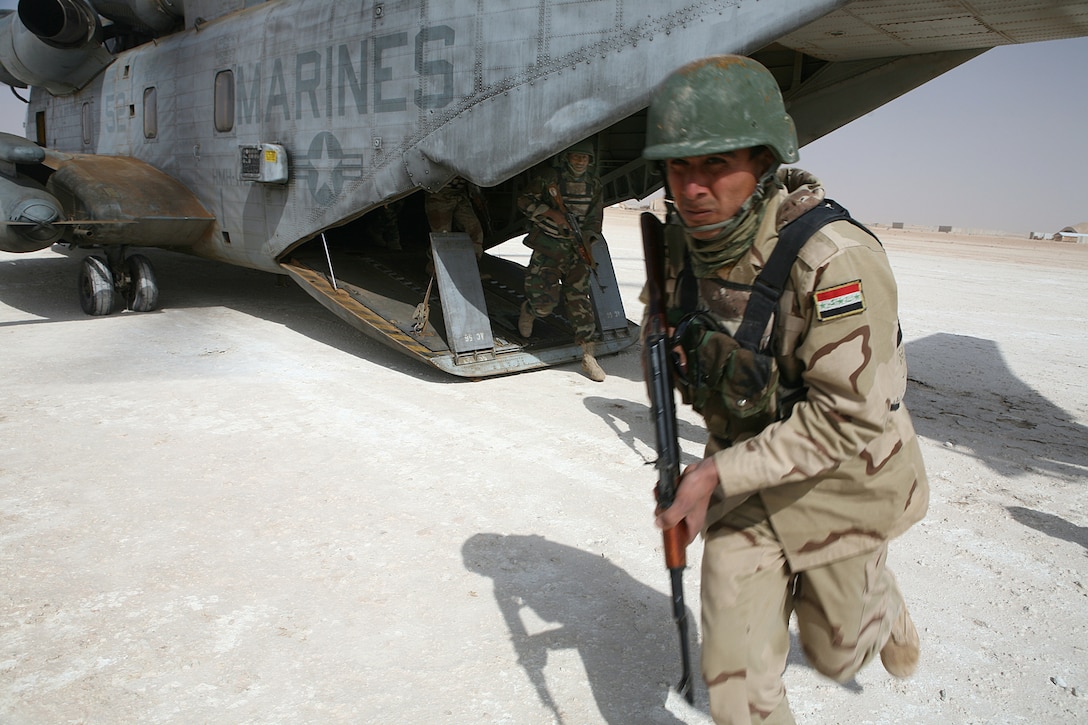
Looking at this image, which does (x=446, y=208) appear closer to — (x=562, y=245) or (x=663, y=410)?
(x=562, y=245)

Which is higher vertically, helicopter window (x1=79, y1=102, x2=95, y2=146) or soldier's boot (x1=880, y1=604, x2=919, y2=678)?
helicopter window (x1=79, y1=102, x2=95, y2=146)

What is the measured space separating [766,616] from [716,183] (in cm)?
104

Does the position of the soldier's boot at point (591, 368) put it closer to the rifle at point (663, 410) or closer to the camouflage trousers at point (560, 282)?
the camouflage trousers at point (560, 282)

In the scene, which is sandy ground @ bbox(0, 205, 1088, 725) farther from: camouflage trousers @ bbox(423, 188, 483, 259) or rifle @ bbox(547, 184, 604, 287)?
camouflage trousers @ bbox(423, 188, 483, 259)

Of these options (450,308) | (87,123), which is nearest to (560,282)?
(450,308)

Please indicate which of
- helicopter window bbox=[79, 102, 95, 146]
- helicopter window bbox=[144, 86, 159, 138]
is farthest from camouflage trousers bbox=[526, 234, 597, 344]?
helicopter window bbox=[79, 102, 95, 146]

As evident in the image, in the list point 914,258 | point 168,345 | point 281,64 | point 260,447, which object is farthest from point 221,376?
point 914,258

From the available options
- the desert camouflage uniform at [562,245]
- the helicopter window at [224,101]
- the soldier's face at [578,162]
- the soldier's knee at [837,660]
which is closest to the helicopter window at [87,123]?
the helicopter window at [224,101]

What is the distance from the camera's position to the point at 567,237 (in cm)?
645

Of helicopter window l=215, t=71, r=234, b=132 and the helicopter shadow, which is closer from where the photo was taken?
the helicopter shadow

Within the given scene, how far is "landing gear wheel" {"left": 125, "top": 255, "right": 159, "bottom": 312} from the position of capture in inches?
319

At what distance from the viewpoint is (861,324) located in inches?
68.5

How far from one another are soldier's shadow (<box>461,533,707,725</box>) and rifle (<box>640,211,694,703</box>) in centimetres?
53

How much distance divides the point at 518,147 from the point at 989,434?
145 inches
